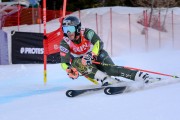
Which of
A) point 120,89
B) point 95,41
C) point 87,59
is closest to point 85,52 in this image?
point 95,41

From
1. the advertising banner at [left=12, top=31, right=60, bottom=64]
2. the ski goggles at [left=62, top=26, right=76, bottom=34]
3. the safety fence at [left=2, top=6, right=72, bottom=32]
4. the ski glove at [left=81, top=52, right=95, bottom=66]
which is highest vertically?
the safety fence at [left=2, top=6, right=72, bottom=32]

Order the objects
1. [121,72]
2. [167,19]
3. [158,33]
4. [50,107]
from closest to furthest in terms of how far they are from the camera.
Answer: [50,107] → [121,72] → [158,33] → [167,19]

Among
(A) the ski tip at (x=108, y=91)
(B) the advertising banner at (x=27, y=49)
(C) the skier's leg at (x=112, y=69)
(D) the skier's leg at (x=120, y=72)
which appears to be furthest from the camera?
(B) the advertising banner at (x=27, y=49)

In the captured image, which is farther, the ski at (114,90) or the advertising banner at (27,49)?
the advertising banner at (27,49)

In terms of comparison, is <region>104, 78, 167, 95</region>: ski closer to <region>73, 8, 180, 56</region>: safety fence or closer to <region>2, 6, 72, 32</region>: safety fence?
<region>73, 8, 180, 56</region>: safety fence

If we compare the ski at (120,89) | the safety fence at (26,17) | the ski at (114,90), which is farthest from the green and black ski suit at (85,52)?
the safety fence at (26,17)

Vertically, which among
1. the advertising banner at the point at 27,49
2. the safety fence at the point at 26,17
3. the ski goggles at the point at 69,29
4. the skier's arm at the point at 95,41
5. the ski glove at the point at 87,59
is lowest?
the advertising banner at the point at 27,49

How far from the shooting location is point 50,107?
4.75 m

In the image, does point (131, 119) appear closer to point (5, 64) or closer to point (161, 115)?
point (161, 115)

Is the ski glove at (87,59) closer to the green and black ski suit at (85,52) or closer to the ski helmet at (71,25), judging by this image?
the green and black ski suit at (85,52)

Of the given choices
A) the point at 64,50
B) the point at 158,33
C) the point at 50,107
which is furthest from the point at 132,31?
the point at 50,107

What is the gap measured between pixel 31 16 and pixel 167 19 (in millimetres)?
8524

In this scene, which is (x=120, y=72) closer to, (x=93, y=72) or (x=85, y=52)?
(x=93, y=72)

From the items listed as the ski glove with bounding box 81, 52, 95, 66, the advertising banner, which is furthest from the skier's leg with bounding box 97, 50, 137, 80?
the advertising banner
